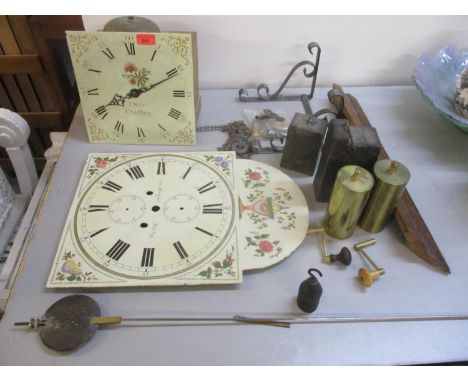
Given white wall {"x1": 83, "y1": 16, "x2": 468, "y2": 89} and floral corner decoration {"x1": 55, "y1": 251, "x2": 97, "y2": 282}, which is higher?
white wall {"x1": 83, "y1": 16, "x2": 468, "y2": 89}

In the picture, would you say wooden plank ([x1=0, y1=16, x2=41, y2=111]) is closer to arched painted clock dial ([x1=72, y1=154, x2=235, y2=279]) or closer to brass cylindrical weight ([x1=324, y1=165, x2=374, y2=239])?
arched painted clock dial ([x1=72, y1=154, x2=235, y2=279])

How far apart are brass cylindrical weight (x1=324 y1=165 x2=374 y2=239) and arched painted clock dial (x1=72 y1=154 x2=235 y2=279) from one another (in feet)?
0.70

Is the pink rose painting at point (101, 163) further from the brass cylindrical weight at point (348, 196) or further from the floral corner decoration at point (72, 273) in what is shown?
the brass cylindrical weight at point (348, 196)

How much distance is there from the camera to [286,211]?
2.75 feet

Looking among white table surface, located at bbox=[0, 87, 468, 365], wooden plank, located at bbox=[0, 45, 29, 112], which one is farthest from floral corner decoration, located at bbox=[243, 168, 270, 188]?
wooden plank, located at bbox=[0, 45, 29, 112]

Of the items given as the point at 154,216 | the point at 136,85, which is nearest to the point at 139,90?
the point at 136,85

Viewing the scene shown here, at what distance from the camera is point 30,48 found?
1.18m

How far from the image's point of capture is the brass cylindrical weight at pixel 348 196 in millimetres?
724

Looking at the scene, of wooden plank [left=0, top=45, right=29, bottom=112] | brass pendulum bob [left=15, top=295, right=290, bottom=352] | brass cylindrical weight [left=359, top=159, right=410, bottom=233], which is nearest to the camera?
brass pendulum bob [left=15, top=295, right=290, bottom=352]

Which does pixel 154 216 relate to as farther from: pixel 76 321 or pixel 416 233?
pixel 416 233

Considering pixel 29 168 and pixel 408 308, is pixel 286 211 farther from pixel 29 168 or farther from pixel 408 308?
pixel 29 168

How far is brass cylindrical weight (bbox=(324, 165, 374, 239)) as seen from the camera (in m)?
0.72

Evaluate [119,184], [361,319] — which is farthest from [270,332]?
[119,184]

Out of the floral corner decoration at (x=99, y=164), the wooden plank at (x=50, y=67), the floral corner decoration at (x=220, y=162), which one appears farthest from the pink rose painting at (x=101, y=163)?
the wooden plank at (x=50, y=67)
